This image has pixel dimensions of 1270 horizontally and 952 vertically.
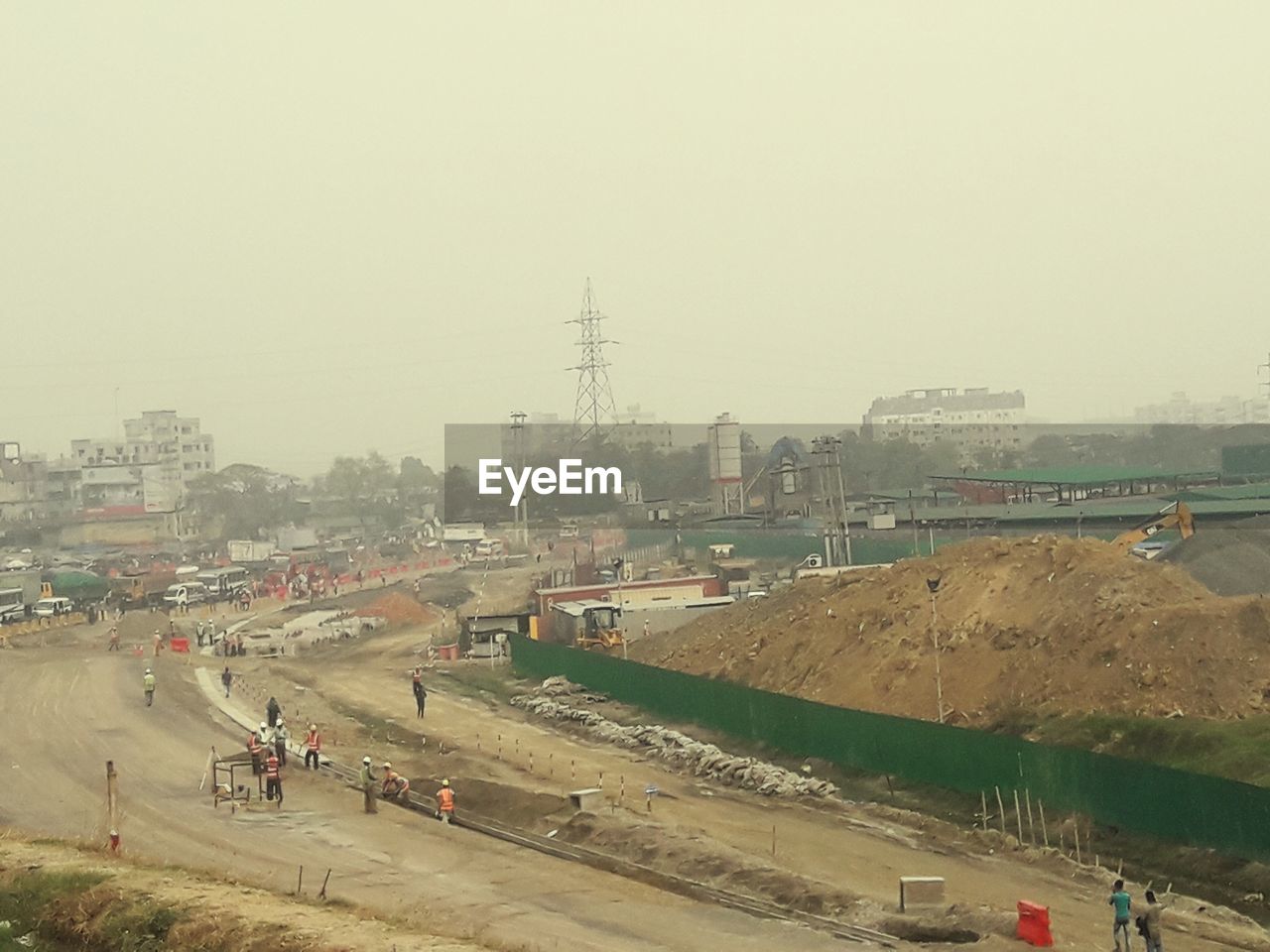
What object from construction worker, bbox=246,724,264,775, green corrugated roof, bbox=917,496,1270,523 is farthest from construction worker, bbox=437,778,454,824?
green corrugated roof, bbox=917,496,1270,523

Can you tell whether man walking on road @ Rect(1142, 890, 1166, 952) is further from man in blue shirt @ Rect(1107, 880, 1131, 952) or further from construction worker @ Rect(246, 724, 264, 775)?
construction worker @ Rect(246, 724, 264, 775)

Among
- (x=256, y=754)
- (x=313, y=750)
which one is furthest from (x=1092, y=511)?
(x=256, y=754)

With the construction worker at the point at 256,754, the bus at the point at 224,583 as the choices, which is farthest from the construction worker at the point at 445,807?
the bus at the point at 224,583

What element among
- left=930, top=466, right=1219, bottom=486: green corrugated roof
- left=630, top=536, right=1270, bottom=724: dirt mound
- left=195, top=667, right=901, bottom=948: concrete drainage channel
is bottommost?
left=195, top=667, right=901, bottom=948: concrete drainage channel

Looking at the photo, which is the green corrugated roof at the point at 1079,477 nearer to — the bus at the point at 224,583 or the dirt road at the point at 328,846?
the bus at the point at 224,583

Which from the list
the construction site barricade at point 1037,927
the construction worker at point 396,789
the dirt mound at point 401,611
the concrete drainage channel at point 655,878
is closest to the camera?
the construction site barricade at point 1037,927

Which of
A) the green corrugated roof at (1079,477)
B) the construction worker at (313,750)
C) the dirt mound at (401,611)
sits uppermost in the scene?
the green corrugated roof at (1079,477)

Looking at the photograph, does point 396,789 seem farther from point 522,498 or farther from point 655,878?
point 522,498
